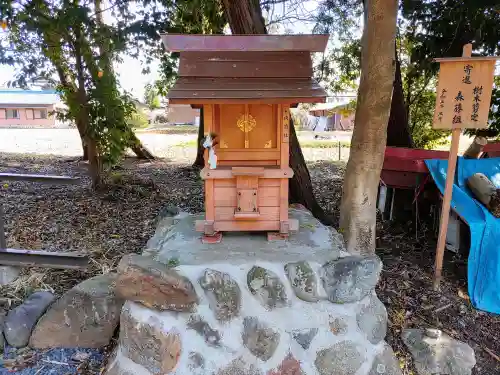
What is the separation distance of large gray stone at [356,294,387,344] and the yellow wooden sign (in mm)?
1986

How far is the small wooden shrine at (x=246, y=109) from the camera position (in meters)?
3.20

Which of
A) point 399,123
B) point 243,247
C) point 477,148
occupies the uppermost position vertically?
point 399,123

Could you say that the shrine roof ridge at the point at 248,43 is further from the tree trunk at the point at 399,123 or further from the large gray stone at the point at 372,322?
the tree trunk at the point at 399,123

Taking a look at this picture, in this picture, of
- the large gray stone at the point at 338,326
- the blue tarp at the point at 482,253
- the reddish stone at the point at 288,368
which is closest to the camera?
the reddish stone at the point at 288,368

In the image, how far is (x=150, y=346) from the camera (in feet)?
9.73

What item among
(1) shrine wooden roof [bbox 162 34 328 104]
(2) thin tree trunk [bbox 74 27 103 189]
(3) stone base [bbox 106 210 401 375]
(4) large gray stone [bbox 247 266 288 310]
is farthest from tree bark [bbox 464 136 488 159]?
(2) thin tree trunk [bbox 74 27 103 189]

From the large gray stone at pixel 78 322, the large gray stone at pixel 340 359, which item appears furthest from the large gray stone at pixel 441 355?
the large gray stone at pixel 78 322

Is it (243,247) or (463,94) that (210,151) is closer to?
(243,247)

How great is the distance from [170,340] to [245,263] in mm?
812

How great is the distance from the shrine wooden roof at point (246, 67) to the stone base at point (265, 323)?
133 cm

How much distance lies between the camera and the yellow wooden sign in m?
3.88

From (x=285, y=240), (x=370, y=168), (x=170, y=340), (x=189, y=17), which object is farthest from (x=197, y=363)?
(x=189, y=17)

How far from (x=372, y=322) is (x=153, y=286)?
1.77 meters

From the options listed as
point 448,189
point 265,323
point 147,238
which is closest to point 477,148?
point 448,189
